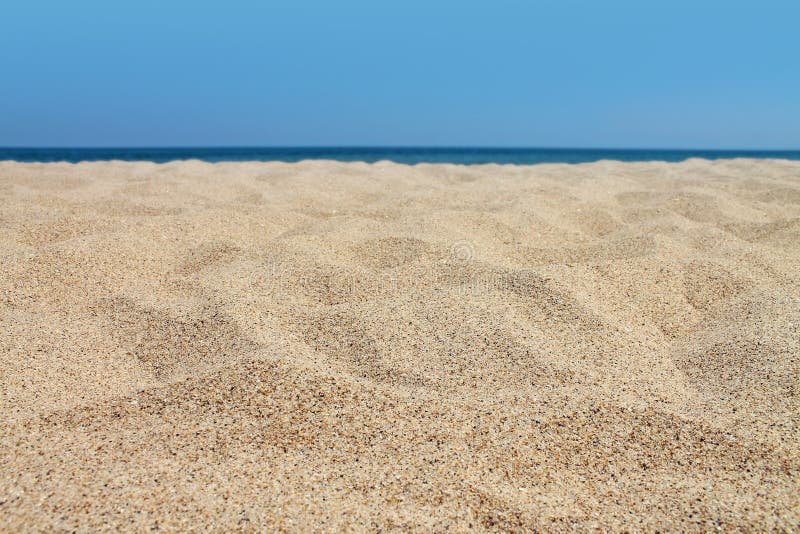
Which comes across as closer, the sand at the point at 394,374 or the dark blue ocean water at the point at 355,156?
the sand at the point at 394,374

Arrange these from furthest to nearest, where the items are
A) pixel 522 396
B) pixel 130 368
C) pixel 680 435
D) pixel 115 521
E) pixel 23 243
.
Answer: pixel 23 243
pixel 130 368
pixel 522 396
pixel 680 435
pixel 115 521

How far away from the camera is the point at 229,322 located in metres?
1.79

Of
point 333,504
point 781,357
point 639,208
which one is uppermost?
point 639,208

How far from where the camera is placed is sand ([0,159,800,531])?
118cm

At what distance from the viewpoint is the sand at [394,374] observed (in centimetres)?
118

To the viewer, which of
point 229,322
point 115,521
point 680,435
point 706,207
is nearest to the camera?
point 115,521

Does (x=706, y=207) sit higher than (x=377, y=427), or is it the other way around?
(x=706, y=207)

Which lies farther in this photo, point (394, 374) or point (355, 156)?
point (355, 156)

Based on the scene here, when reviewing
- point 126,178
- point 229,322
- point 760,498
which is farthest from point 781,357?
point 126,178

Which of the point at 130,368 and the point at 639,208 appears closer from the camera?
the point at 130,368

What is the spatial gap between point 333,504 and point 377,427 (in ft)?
0.82

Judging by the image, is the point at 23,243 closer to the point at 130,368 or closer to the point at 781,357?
the point at 130,368

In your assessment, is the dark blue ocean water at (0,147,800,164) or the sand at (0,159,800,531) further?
the dark blue ocean water at (0,147,800,164)

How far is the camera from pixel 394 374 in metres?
1.59
